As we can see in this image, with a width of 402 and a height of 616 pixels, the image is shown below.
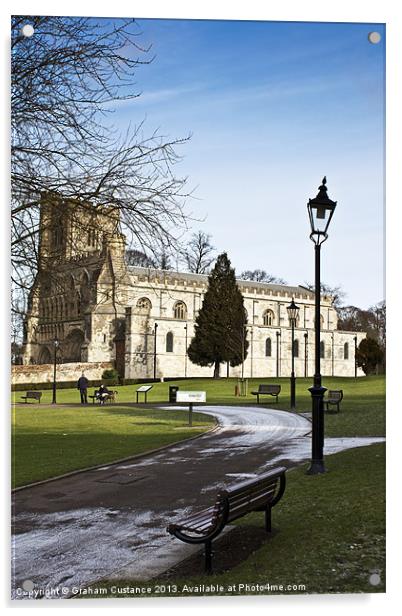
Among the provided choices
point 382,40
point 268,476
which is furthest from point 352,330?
point 382,40

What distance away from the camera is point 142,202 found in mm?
6219

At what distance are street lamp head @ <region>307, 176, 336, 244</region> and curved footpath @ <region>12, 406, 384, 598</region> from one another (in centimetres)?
233

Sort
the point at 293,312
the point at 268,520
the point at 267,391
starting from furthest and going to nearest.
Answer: the point at 293,312 < the point at 267,391 < the point at 268,520

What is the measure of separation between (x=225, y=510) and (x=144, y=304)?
2613 mm

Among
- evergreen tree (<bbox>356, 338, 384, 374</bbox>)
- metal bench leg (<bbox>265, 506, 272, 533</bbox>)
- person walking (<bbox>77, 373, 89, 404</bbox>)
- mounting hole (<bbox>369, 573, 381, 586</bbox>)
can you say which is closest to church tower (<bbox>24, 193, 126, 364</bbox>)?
person walking (<bbox>77, 373, 89, 404</bbox>)

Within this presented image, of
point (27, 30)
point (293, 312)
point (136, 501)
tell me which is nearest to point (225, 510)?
point (136, 501)

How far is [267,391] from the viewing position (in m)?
8.18

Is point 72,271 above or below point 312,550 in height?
above

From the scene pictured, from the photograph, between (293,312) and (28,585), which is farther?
(293,312)

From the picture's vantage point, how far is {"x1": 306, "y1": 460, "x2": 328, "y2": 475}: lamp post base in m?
7.19

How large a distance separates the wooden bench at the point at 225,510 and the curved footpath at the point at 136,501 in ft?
1.43

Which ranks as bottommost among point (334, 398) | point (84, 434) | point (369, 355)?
point (84, 434)

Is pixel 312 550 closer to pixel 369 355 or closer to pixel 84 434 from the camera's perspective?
pixel 369 355

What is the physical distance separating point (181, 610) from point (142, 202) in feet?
11.7
